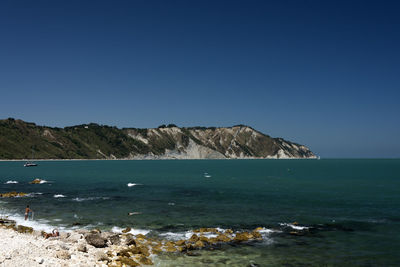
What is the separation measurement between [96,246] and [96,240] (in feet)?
1.68

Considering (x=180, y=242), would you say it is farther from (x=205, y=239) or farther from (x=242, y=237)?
(x=242, y=237)

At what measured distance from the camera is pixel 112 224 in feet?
132

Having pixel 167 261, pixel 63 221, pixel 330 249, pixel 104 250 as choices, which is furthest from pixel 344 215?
pixel 63 221

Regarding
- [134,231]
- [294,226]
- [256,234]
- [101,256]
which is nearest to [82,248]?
[101,256]

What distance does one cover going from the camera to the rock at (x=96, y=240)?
28562 millimetres

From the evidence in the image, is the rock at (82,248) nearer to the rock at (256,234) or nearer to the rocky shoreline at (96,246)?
the rocky shoreline at (96,246)

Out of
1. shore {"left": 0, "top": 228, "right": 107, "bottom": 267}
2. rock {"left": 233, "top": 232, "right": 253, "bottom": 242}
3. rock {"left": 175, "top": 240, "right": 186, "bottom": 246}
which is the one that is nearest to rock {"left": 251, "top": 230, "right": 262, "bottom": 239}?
rock {"left": 233, "top": 232, "right": 253, "bottom": 242}

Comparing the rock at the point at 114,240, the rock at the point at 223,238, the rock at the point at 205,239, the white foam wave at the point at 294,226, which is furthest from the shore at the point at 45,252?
the white foam wave at the point at 294,226

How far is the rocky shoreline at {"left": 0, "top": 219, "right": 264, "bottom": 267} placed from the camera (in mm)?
23453

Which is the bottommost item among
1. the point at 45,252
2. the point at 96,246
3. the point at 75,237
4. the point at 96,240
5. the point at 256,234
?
the point at 256,234

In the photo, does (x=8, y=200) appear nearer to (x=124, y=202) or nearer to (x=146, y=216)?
(x=124, y=202)

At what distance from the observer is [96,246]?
93.6ft

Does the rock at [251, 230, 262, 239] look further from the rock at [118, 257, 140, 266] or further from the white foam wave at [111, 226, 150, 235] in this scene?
the rock at [118, 257, 140, 266]

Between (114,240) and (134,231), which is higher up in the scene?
(114,240)
